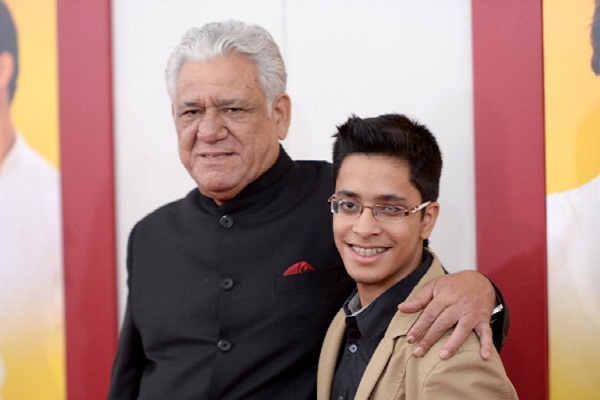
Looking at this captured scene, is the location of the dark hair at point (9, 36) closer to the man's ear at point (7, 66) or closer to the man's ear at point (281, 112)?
the man's ear at point (7, 66)

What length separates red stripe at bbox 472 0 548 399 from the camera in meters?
2.24

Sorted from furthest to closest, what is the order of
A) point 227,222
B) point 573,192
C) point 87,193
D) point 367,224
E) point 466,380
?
1. point 87,193
2. point 573,192
3. point 227,222
4. point 367,224
5. point 466,380

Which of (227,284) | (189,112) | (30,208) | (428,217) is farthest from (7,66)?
(428,217)

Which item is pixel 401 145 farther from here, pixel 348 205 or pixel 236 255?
pixel 236 255

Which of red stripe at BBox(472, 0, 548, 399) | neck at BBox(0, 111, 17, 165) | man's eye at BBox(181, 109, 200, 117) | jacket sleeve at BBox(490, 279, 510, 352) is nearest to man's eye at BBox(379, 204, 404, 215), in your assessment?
jacket sleeve at BBox(490, 279, 510, 352)

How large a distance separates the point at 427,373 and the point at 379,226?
34 centimetres

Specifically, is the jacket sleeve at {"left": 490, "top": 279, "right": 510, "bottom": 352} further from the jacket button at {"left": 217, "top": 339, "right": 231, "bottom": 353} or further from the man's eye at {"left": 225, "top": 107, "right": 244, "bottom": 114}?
the man's eye at {"left": 225, "top": 107, "right": 244, "bottom": 114}

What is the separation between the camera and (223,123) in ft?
6.39

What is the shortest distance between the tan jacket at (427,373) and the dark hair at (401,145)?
0.23m

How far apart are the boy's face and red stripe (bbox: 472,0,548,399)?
64cm

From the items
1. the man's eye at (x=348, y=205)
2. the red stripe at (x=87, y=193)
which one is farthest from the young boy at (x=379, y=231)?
the red stripe at (x=87, y=193)

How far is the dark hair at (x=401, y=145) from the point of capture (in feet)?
5.48

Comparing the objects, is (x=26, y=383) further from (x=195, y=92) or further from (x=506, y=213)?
(x=506, y=213)

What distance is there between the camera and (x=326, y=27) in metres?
2.40
